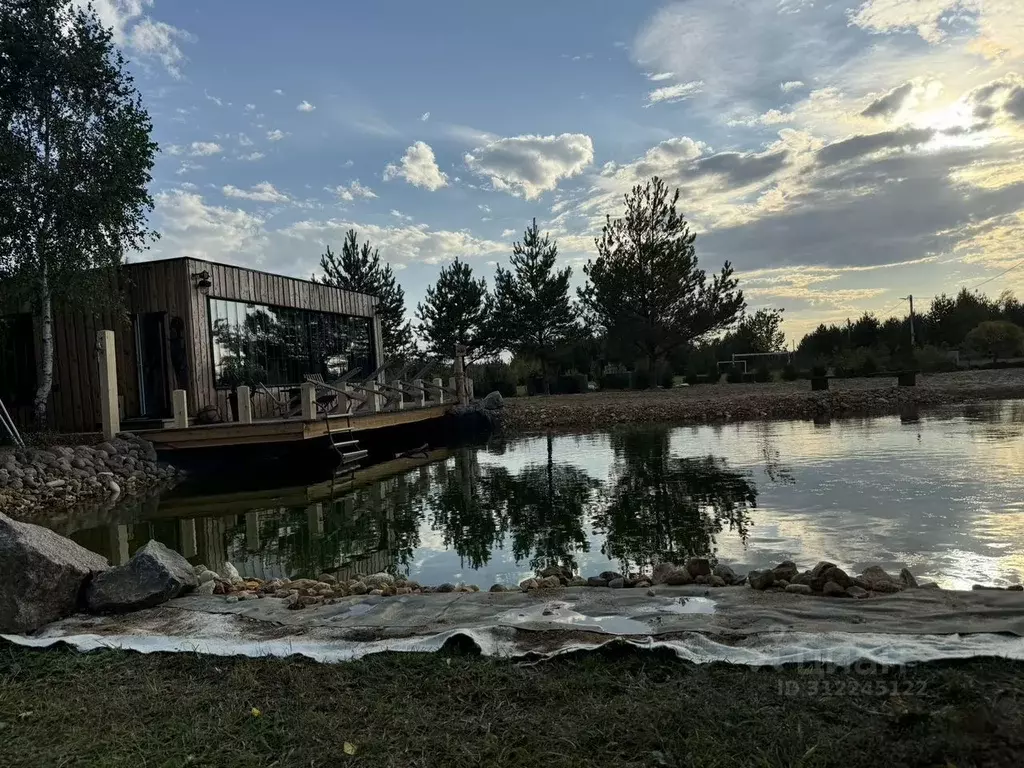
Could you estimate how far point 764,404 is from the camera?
20078mm

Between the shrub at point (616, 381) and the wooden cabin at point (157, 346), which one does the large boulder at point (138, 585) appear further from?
the shrub at point (616, 381)

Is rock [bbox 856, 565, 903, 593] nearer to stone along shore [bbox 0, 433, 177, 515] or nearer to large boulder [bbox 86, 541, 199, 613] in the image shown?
large boulder [bbox 86, 541, 199, 613]

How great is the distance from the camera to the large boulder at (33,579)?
3.93m

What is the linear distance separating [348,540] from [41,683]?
4189 millimetres

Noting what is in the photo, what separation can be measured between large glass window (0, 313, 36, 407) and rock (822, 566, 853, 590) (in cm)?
1592

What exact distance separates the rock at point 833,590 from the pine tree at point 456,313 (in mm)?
28930

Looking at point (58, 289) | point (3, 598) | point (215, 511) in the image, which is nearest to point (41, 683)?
point (3, 598)

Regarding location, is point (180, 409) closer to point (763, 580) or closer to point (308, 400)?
point (308, 400)

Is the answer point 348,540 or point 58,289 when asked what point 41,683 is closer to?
point 348,540

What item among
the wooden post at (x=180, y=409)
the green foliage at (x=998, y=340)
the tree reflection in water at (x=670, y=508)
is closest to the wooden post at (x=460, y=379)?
the wooden post at (x=180, y=409)

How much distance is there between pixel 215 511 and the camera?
30.3ft

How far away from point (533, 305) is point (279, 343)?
17253mm

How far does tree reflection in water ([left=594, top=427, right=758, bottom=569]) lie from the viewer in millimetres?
6102

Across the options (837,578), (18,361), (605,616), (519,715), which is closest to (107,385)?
(18,361)
